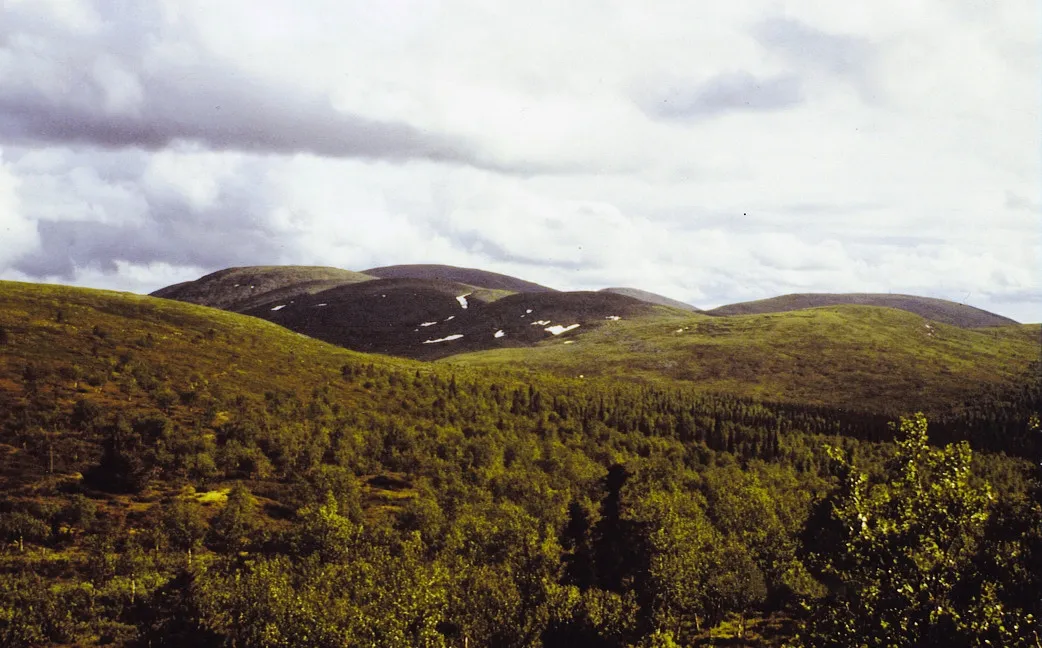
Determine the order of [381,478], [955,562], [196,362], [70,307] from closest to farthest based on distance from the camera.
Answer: [955,562], [381,478], [196,362], [70,307]

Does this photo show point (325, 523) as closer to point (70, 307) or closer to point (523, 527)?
point (523, 527)

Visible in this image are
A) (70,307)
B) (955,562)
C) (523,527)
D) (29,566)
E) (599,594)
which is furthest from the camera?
(70,307)

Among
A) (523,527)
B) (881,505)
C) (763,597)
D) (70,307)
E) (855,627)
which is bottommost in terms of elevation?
(763,597)

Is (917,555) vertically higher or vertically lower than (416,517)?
higher

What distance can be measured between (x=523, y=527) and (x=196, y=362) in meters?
58.0

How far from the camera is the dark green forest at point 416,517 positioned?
18281 millimetres

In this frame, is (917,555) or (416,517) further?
(416,517)

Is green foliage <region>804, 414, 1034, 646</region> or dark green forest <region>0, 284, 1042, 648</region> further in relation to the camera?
dark green forest <region>0, 284, 1042, 648</region>

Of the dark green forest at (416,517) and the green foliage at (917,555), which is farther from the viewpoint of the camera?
the dark green forest at (416,517)

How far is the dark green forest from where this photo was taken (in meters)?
18.3

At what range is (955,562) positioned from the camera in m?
17.8

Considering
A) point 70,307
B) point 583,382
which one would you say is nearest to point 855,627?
point 70,307

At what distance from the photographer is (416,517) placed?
199ft

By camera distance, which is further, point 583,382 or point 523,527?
point 583,382
